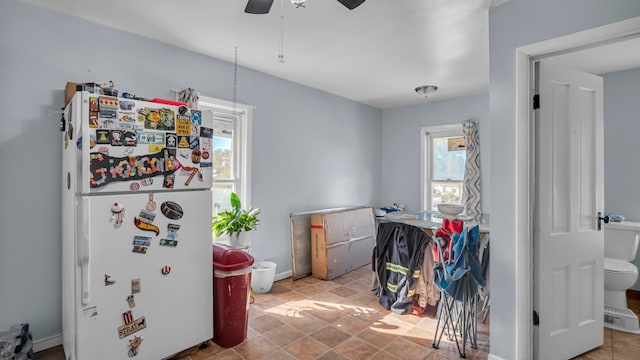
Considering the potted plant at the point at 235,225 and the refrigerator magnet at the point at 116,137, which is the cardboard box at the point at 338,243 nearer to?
the potted plant at the point at 235,225

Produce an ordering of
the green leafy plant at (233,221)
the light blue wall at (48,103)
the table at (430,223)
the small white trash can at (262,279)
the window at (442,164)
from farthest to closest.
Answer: the window at (442,164) → the small white trash can at (262,279) → the green leafy plant at (233,221) → the table at (430,223) → the light blue wall at (48,103)

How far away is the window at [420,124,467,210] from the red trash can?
362 centimetres

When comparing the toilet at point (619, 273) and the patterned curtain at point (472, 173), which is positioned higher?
the patterned curtain at point (472, 173)

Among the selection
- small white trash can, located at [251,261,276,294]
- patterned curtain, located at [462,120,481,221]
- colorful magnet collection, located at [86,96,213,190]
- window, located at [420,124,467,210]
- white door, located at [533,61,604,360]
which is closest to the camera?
colorful magnet collection, located at [86,96,213,190]

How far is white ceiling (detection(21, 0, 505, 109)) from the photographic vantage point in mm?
2246

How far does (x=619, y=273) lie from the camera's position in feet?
8.94

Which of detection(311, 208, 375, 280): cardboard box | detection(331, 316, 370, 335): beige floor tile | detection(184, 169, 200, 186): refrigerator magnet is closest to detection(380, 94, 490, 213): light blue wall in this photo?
detection(311, 208, 375, 280): cardboard box

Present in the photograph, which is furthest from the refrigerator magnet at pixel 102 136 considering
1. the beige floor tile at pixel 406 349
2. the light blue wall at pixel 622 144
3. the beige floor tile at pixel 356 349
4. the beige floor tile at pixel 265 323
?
the light blue wall at pixel 622 144

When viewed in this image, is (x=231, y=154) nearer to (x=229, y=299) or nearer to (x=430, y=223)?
(x=229, y=299)

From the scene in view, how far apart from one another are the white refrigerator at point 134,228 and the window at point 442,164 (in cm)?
384

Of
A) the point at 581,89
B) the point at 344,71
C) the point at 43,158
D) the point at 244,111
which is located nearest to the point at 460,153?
the point at 344,71

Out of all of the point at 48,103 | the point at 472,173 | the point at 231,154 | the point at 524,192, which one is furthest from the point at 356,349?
the point at 472,173

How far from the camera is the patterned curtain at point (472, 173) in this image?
4.46 metres

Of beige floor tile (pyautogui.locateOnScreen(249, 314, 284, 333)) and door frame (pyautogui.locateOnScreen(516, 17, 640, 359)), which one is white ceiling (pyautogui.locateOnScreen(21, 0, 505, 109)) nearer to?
door frame (pyautogui.locateOnScreen(516, 17, 640, 359))
